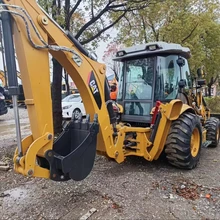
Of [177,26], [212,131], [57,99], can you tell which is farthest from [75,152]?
[177,26]

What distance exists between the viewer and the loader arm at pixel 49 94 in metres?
2.33

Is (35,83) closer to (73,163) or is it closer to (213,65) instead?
(73,163)

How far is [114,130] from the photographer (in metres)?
3.44

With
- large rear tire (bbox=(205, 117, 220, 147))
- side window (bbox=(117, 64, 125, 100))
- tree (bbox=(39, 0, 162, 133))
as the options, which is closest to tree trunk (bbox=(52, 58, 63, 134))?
tree (bbox=(39, 0, 162, 133))

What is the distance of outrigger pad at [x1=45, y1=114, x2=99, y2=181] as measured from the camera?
8.43ft

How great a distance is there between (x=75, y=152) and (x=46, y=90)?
0.78 metres

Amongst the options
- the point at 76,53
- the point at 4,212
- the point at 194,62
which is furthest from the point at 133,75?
the point at 194,62

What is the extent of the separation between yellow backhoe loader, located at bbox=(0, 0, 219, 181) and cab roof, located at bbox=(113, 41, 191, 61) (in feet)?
0.06

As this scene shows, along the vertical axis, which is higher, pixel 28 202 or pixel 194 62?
pixel 194 62

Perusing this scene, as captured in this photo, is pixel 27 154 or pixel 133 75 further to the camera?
pixel 133 75

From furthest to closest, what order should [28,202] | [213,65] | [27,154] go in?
[213,65] < [28,202] < [27,154]

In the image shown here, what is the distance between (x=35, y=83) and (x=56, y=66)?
12.3 feet

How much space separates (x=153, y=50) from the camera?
13.1 feet

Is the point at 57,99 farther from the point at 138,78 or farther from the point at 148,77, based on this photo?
the point at 148,77
